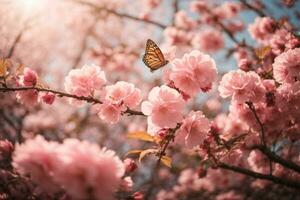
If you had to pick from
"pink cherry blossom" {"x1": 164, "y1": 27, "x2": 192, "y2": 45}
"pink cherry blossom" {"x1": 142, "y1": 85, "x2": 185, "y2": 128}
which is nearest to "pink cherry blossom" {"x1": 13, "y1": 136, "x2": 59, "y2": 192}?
"pink cherry blossom" {"x1": 142, "y1": 85, "x2": 185, "y2": 128}

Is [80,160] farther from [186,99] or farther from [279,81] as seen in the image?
[279,81]

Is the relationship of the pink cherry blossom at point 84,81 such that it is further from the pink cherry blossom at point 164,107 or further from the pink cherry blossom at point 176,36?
the pink cherry blossom at point 176,36

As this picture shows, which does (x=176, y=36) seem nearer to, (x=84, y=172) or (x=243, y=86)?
(x=243, y=86)

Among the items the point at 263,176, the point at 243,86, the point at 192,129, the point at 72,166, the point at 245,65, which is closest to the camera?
the point at 72,166

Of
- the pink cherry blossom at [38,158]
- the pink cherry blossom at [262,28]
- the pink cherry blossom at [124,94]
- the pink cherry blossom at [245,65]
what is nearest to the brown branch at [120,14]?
the pink cherry blossom at [262,28]

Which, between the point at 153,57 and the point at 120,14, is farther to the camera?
the point at 120,14

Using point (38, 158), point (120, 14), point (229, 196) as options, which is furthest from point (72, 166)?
point (229, 196)

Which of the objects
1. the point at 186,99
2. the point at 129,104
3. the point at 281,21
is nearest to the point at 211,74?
the point at 186,99
